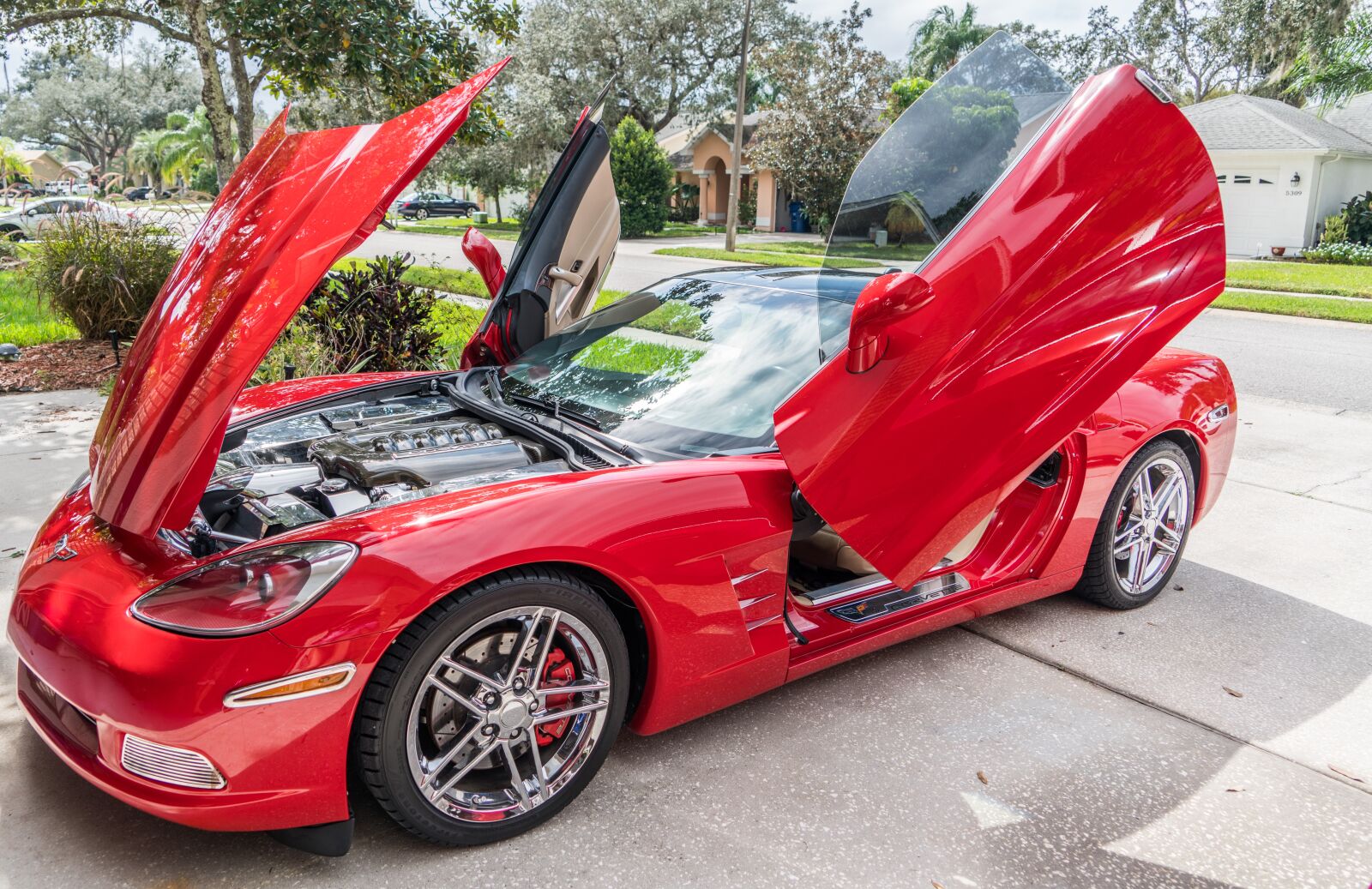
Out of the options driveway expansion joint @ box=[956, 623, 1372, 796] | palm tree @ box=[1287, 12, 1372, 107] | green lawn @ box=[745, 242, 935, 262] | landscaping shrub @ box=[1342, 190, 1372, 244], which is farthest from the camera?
landscaping shrub @ box=[1342, 190, 1372, 244]

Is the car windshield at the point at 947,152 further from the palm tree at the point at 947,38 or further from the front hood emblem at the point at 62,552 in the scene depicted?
the palm tree at the point at 947,38

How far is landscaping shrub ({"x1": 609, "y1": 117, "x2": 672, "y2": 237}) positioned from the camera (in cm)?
3025

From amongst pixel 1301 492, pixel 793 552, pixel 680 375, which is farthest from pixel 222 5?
pixel 1301 492

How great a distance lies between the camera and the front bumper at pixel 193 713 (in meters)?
1.89

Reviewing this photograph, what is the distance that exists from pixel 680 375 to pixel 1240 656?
2.25m

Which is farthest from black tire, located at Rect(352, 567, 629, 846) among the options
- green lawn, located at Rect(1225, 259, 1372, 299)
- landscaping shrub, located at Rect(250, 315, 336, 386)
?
green lawn, located at Rect(1225, 259, 1372, 299)

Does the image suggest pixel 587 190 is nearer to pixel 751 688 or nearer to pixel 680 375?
pixel 680 375

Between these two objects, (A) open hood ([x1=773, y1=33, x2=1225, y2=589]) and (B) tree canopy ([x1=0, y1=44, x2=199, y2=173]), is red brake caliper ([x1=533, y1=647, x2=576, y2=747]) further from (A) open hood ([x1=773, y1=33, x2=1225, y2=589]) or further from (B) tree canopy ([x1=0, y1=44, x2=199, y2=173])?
(B) tree canopy ([x1=0, y1=44, x2=199, y2=173])

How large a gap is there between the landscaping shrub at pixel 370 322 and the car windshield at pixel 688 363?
9.22 ft

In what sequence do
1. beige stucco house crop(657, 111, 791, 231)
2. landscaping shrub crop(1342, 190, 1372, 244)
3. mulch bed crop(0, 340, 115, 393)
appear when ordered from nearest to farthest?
mulch bed crop(0, 340, 115, 393) → landscaping shrub crop(1342, 190, 1372, 244) → beige stucco house crop(657, 111, 791, 231)

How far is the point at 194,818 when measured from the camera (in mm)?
1948

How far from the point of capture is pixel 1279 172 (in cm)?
2442

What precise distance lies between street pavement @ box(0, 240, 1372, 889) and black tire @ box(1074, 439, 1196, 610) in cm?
9

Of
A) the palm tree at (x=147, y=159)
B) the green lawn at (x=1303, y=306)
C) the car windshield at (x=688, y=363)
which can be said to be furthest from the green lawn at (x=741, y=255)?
the palm tree at (x=147, y=159)
